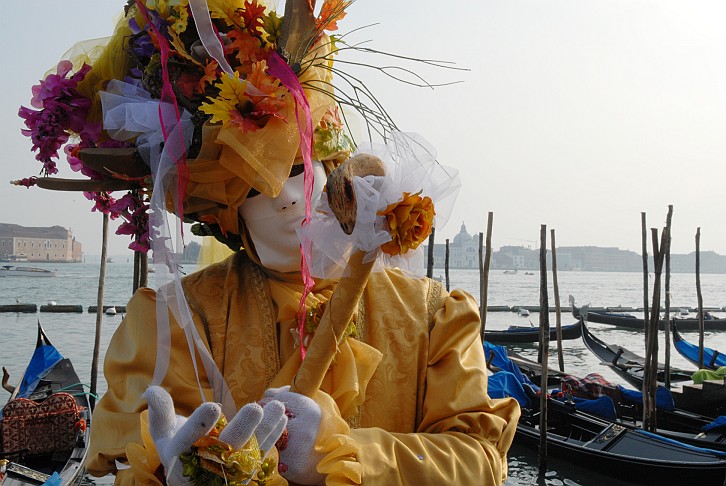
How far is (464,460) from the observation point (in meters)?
1.26

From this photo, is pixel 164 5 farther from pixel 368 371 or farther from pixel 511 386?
pixel 511 386

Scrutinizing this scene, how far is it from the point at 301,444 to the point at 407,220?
0.41 meters

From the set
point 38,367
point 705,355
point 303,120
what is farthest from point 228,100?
point 705,355

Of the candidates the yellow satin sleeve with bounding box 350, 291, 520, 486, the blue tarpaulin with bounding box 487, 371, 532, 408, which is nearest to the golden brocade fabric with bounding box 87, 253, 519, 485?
the yellow satin sleeve with bounding box 350, 291, 520, 486

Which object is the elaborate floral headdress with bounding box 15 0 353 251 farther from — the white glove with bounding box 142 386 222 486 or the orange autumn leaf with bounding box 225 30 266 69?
the white glove with bounding box 142 386 222 486

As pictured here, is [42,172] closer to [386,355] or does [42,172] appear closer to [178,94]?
[178,94]

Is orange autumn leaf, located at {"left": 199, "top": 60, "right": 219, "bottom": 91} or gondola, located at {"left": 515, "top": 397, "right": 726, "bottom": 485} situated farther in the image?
gondola, located at {"left": 515, "top": 397, "right": 726, "bottom": 485}

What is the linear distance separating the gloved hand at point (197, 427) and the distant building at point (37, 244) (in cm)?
7132

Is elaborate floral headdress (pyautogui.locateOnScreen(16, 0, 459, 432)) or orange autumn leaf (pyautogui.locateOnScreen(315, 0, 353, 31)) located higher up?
orange autumn leaf (pyautogui.locateOnScreen(315, 0, 353, 31))

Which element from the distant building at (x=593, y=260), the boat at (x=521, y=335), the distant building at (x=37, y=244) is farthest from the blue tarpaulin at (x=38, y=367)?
the distant building at (x=593, y=260)

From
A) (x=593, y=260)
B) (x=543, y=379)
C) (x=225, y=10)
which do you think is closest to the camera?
(x=225, y=10)

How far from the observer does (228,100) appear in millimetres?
1261

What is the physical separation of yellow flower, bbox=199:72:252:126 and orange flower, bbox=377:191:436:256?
1.16ft

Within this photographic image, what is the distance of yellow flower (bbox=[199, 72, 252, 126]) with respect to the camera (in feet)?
4.11
